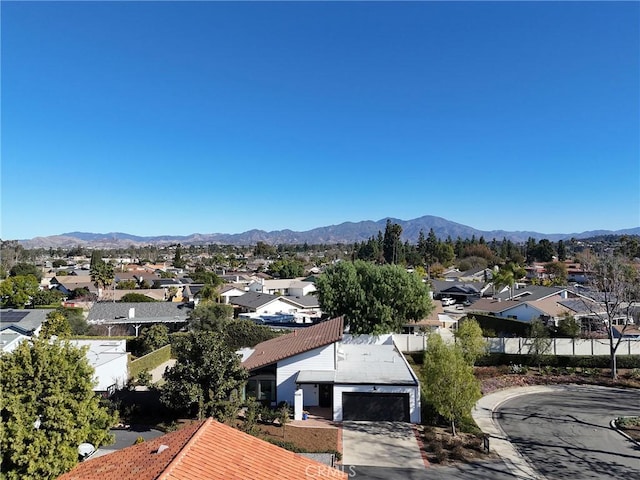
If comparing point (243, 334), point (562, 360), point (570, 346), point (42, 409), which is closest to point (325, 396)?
point (42, 409)

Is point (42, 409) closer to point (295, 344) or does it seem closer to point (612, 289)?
point (295, 344)

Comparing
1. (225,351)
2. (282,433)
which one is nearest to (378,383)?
(282,433)

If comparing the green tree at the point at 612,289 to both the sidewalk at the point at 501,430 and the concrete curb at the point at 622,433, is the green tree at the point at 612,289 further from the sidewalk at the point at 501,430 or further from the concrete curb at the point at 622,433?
the concrete curb at the point at 622,433

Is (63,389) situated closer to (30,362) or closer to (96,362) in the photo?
(30,362)

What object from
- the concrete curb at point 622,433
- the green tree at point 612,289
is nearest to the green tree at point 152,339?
the concrete curb at point 622,433

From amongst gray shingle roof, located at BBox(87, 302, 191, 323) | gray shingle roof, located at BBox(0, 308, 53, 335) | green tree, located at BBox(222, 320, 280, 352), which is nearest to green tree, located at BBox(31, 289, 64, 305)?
gray shingle roof, located at BBox(87, 302, 191, 323)

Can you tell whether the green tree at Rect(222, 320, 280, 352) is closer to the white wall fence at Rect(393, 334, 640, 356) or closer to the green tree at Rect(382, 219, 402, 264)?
the white wall fence at Rect(393, 334, 640, 356)

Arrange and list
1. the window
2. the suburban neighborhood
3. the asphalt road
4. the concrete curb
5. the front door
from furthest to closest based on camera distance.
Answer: the window < the front door < the concrete curb < the asphalt road < the suburban neighborhood
